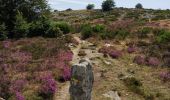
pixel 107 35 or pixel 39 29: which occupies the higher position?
pixel 39 29

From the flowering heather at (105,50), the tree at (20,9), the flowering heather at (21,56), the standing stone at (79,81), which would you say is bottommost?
the flowering heather at (105,50)

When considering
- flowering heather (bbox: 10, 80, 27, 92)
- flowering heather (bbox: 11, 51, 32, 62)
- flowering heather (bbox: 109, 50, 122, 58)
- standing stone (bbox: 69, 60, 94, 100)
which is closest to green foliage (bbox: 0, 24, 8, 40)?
flowering heather (bbox: 11, 51, 32, 62)

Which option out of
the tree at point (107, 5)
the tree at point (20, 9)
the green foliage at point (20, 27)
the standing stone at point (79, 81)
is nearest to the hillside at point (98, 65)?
the standing stone at point (79, 81)

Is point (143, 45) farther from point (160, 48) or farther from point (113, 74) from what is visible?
point (113, 74)

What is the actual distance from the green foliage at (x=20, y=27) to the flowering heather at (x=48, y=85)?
20918 mm

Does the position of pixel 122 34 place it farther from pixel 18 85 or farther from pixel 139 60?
pixel 18 85

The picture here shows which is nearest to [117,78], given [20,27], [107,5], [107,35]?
[107,35]

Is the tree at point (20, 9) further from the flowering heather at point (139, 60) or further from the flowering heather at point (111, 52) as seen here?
the flowering heather at point (139, 60)

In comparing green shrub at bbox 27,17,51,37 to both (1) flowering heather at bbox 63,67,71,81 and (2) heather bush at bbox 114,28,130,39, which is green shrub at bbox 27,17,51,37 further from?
(1) flowering heather at bbox 63,67,71,81

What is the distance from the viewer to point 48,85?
2700cm

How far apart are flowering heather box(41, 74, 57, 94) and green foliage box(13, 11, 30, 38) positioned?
68.6ft

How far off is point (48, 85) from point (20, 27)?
2337 cm

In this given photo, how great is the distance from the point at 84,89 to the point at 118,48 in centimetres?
1953

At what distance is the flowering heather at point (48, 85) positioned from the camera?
2626cm
